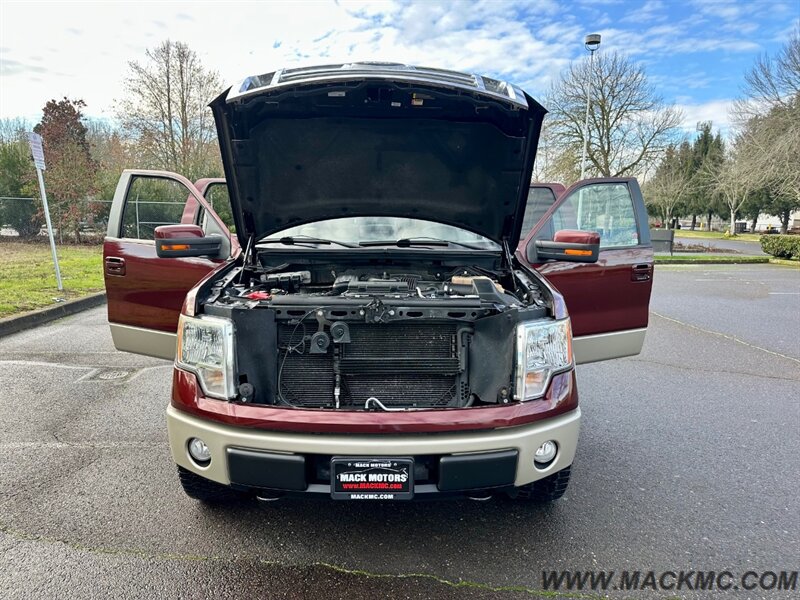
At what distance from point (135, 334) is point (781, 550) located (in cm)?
418

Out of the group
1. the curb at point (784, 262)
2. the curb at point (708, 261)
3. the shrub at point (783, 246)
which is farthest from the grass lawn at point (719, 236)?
the curb at point (708, 261)

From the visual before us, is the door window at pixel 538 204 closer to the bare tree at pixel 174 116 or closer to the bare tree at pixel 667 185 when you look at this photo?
the bare tree at pixel 174 116

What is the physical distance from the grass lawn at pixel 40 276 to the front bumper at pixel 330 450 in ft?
20.7

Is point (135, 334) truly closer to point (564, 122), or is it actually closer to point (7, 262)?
point (7, 262)

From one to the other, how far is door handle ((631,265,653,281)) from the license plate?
2.58m

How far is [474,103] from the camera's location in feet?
9.34

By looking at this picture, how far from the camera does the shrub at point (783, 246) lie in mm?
19516

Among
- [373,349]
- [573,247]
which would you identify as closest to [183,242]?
Answer: [373,349]

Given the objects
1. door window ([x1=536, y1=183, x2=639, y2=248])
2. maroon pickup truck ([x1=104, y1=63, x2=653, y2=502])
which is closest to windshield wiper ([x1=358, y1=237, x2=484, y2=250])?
maroon pickup truck ([x1=104, y1=63, x2=653, y2=502])

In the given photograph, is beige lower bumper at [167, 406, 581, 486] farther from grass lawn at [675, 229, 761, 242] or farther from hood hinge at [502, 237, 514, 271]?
grass lawn at [675, 229, 761, 242]

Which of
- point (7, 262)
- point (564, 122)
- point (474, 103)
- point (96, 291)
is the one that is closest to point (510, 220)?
point (474, 103)

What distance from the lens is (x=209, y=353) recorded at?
7.47ft

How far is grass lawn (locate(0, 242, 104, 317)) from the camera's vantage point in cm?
763

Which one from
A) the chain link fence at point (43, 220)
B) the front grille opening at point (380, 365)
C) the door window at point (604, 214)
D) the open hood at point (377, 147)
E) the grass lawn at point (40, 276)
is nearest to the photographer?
the front grille opening at point (380, 365)
